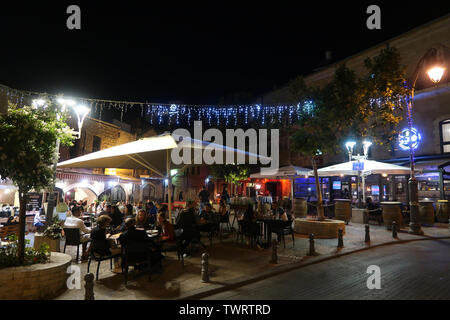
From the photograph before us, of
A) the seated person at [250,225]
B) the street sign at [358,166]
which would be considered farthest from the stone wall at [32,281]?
the street sign at [358,166]

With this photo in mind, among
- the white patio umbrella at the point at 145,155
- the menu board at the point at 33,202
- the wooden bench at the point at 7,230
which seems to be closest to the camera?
the white patio umbrella at the point at 145,155

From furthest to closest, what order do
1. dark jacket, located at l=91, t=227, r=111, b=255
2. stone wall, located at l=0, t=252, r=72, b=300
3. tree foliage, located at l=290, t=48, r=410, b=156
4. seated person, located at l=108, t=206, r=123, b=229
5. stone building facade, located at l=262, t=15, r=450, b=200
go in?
1. stone building facade, located at l=262, t=15, r=450, b=200
2. tree foliage, located at l=290, t=48, r=410, b=156
3. seated person, located at l=108, t=206, r=123, b=229
4. dark jacket, located at l=91, t=227, r=111, b=255
5. stone wall, located at l=0, t=252, r=72, b=300

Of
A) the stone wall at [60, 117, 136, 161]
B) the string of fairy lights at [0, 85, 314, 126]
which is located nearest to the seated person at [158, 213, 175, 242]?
the string of fairy lights at [0, 85, 314, 126]

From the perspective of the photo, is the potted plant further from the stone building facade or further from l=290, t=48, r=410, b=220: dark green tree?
the stone building facade

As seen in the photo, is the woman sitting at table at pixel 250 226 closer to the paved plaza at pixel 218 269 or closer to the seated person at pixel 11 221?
the paved plaza at pixel 218 269

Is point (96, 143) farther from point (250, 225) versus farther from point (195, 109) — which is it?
point (250, 225)

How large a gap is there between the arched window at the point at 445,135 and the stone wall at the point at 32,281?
20.3 metres

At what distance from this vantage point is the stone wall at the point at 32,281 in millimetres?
4328

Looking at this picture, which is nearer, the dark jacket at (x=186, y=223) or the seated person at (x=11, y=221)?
the dark jacket at (x=186, y=223)

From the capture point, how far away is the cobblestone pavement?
493 centimetres

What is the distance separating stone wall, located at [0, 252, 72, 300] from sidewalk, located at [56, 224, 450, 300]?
24 cm

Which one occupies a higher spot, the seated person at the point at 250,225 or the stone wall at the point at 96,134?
the stone wall at the point at 96,134
